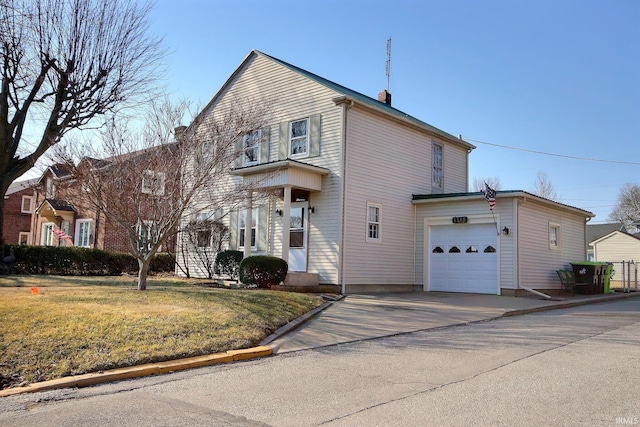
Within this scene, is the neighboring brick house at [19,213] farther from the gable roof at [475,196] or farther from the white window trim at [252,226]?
the gable roof at [475,196]

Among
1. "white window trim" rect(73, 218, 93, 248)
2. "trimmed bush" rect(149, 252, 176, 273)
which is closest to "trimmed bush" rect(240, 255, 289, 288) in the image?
"trimmed bush" rect(149, 252, 176, 273)

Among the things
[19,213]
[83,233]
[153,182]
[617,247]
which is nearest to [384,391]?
[153,182]

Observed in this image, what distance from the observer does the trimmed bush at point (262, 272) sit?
1548 cm

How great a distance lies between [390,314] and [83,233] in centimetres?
2343

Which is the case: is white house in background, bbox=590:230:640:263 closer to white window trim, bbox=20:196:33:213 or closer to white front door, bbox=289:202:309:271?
white front door, bbox=289:202:309:271

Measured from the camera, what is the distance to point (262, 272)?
15.5m

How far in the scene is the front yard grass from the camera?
6719mm

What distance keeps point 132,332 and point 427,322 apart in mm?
6241

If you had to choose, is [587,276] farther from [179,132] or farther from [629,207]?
[629,207]

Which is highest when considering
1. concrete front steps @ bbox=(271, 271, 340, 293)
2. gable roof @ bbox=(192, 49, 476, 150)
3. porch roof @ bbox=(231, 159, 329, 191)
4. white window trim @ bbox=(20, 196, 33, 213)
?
gable roof @ bbox=(192, 49, 476, 150)

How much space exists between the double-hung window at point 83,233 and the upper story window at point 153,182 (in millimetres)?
18327

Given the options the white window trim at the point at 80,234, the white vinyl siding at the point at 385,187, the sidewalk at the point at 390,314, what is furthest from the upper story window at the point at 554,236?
the white window trim at the point at 80,234

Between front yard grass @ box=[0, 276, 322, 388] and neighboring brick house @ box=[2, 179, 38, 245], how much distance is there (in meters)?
31.5

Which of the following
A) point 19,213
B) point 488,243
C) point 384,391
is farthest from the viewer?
point 19,213
